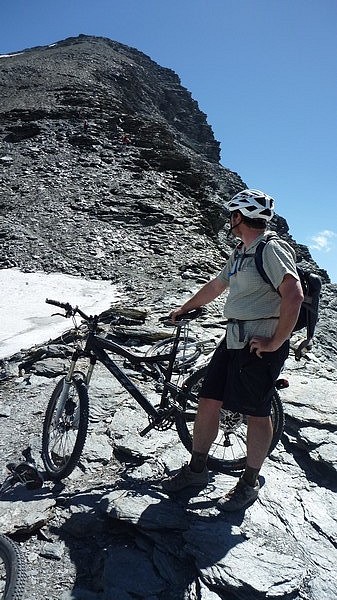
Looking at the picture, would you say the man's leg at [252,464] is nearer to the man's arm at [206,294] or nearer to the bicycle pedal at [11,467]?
the man's arm at [206,294]

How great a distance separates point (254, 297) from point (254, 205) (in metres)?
0.78

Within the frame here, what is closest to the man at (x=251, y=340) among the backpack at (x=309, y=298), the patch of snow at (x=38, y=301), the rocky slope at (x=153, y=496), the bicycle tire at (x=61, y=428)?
the backpack at (x=309, y=298)

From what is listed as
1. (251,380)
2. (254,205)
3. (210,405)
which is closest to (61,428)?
(210,405)

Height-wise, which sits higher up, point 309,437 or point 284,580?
point 309,437

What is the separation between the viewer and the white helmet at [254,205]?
367 cm

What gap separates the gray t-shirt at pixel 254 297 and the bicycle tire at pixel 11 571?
2299 millimetres

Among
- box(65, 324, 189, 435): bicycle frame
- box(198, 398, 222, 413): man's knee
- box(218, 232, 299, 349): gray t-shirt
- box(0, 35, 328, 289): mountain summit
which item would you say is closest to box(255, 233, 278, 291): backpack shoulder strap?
box(218, 232, 299, 349): gray t-shirt

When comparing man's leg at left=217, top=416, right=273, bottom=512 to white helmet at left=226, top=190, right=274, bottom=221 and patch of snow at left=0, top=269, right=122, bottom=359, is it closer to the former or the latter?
white helmet at left=226, top=190, right=274, bottom=221

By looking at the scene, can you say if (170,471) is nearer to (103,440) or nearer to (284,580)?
(103,440)

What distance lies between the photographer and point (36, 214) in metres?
20.4

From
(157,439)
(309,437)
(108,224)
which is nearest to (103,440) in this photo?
(157,439)

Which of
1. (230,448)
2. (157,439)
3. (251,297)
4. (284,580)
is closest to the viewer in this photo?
(284,580)

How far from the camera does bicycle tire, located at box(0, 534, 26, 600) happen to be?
9.92ft

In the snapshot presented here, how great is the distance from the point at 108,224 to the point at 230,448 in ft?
53.4
